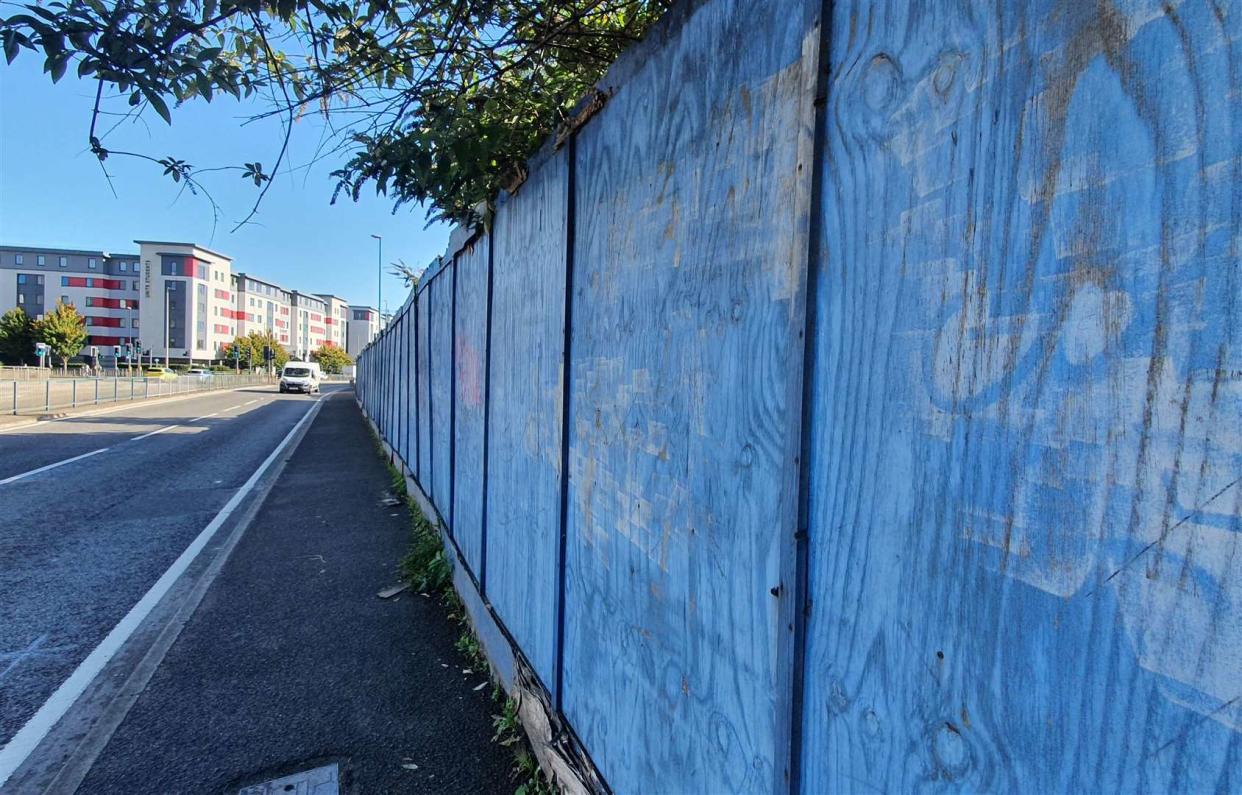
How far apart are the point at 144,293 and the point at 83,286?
14.6 m

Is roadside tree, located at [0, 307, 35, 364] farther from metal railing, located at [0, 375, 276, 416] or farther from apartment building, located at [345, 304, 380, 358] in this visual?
apartment building, located at [345, 304, 380, 358]

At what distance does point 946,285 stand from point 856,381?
0.23m

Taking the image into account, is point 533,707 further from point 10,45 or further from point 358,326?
point 358,326

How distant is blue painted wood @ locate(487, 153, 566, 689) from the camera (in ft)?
8.91

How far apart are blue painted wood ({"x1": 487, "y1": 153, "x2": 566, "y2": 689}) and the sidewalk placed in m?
0.57

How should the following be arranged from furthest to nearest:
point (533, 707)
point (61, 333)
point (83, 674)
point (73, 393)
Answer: point (61, 333)
point (73, 393)
point (83, 674)
point (533, 707)

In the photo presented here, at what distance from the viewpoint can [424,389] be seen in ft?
23.2

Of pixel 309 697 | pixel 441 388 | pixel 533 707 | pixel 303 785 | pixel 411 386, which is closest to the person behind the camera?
pixel 303 785

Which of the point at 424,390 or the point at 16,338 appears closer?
the point at 424,390

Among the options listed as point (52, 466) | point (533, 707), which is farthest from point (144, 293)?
point (533, 707)

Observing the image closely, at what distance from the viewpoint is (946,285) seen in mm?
987

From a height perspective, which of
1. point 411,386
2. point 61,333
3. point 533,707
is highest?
point 61,333

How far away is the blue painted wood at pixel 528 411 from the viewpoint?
2.72 metres

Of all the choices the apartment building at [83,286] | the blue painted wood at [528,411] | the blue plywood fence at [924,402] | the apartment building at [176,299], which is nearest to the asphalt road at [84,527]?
the blue painted wood at [528,411]
